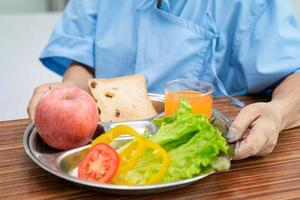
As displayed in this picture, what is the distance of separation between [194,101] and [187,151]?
0.19m

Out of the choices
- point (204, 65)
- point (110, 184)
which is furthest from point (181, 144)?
point (204, 65)

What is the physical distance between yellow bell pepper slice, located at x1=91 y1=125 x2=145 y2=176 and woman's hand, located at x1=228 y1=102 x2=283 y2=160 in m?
0.17

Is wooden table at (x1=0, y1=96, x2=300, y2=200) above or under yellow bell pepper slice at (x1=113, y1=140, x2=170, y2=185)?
under

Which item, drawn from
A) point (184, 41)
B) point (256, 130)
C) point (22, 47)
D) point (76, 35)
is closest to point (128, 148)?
point (256, 130)

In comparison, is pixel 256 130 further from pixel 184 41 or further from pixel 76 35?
pixel 76 35

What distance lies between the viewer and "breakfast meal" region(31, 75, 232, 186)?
2.12 feet

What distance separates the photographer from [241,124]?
76 centimetres

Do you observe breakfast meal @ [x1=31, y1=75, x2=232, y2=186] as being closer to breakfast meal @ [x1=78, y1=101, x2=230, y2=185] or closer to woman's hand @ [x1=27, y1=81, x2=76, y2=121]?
breakfast meal @ [x1=78, y1=101, x2=230, y2=185]

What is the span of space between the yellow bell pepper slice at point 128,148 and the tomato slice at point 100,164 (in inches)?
0.6

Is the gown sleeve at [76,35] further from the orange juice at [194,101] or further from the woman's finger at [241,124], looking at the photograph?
the woman's finger at [241,124]

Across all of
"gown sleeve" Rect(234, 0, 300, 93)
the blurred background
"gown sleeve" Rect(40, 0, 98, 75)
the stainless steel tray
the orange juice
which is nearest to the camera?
the stainless steel tray

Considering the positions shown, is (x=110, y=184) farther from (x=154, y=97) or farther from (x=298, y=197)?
(x=154, y=97)

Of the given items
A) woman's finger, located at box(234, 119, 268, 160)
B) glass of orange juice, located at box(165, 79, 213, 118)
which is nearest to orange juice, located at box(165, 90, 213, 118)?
glass of orange juice, located at box(165, 79, 213, 118)

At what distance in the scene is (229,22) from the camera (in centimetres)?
109
